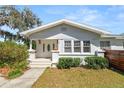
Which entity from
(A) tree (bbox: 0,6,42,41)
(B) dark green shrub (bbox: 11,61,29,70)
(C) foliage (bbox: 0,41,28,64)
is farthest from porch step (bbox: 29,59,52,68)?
(A) tree (bbox: 0,6,42,41)

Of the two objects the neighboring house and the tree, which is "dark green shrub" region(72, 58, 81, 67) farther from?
the tree

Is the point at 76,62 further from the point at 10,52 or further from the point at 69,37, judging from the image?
the point at 10,52

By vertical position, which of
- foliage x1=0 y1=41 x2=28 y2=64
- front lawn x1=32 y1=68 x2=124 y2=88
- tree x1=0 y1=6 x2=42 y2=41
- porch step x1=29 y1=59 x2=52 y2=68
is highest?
tree x1=0 y1=6 x2=42 y2=41

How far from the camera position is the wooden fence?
60.0ft

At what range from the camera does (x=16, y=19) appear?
36750 millimetres

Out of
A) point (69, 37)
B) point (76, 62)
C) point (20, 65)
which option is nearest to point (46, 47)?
point (69, 37)

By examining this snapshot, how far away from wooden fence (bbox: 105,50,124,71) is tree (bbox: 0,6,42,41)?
17.6m

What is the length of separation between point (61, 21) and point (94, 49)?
Answer: 3.79 meters

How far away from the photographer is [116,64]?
19562 mm

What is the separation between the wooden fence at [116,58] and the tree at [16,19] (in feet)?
57.9

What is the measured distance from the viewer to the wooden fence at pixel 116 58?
720 inches

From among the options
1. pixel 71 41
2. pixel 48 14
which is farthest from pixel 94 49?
pixel 48 14

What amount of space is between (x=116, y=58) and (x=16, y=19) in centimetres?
2065
